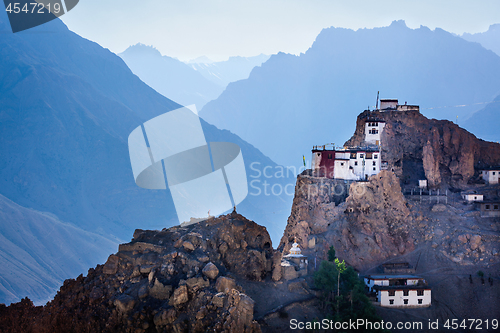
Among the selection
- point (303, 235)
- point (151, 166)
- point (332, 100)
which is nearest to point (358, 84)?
point (332, 100)

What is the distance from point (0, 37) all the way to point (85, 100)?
2966cm

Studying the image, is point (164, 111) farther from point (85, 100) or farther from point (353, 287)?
point (353, 287)

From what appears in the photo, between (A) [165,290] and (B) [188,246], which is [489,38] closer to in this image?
(B) [188,246]

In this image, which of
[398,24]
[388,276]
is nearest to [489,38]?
[398,24]

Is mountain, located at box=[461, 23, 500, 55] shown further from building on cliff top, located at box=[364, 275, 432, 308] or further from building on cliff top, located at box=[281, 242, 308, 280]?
building on cliff top, located at box=[281, 242, 308, 280]

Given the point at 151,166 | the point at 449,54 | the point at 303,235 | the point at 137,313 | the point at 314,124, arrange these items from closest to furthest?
the point at 137,313 → the point at 303,235 → the point at 151,166 → the point at 449,54 → the point at 314,124

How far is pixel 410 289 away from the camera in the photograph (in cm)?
4959

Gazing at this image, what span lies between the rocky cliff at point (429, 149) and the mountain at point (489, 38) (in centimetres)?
11201

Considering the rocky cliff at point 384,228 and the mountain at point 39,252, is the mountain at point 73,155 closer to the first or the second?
the mountain at point 39,252

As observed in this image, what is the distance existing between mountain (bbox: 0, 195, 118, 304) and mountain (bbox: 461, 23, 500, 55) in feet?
439

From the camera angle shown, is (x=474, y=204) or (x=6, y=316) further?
(x=474, y=204)

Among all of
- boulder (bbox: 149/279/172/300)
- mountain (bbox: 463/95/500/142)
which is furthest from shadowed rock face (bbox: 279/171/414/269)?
mountain (bbox: 463/95/500/142)

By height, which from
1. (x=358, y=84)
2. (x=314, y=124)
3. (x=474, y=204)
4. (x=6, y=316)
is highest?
(x=358, y=84)

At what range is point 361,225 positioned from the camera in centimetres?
5731
